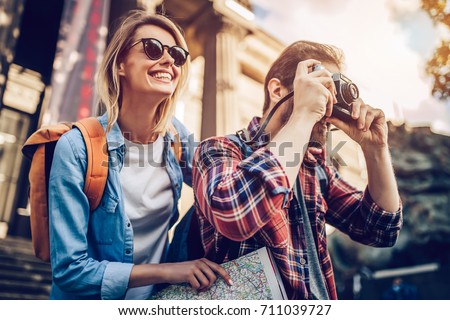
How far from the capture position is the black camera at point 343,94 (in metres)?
1.34

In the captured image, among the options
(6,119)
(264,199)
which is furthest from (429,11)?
(6,119)

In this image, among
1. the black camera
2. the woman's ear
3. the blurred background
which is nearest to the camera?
the black camera

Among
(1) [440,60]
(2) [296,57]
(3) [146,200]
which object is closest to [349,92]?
(2) [296,57]

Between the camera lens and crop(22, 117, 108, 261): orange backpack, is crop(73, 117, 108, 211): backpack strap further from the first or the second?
the camera lens

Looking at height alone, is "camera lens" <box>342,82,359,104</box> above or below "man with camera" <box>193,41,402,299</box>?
above

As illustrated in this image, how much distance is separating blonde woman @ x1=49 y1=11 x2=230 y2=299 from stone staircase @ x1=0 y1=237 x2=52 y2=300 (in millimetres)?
2952

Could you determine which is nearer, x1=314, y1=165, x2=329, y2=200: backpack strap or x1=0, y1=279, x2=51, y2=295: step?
x1=314, y1=165, x2=329, y2=200: backpack strap

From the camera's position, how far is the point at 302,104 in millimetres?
1244

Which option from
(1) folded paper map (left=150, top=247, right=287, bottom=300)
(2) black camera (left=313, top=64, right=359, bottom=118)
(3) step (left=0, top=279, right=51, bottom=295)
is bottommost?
(3) step (left=0, top=279, right=51, bottom=295)

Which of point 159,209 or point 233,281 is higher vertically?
point 159,209

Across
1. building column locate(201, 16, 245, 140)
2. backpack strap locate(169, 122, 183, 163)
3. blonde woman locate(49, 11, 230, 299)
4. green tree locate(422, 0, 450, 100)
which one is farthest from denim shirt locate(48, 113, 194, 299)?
green tree locate(422, 0, 450, 100)

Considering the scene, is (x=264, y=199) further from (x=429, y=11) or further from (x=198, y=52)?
(x=198, y=52)

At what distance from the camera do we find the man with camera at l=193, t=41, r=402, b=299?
3.68 ft
